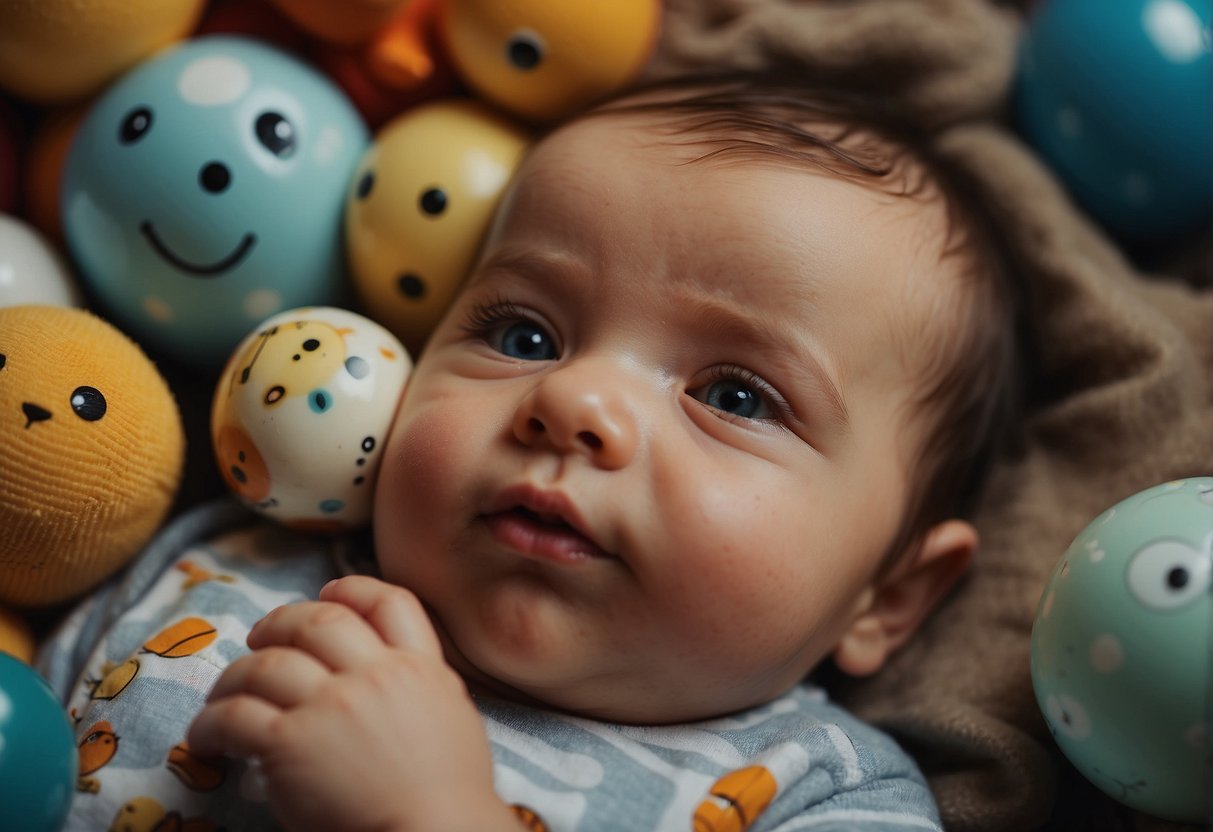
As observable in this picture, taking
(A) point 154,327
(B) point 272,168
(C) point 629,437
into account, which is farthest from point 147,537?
(C) point 629,437

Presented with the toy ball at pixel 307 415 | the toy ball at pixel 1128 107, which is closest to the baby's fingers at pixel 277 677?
the toy ball at pixel 307 415

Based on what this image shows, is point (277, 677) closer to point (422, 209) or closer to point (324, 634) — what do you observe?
point (324, 634)

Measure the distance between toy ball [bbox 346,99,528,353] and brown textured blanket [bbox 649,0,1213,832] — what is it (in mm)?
329

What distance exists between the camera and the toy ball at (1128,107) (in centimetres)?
138

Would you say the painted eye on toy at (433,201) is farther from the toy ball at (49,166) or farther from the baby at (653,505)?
the toy ball at (49,166)

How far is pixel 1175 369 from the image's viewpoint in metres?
1.29

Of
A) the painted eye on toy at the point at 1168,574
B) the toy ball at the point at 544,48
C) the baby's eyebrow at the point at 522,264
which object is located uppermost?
the toy ball at the point at 544,48

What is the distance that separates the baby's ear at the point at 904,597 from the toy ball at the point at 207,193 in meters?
0.73

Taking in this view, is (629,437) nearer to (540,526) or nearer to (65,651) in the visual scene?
(540,526)

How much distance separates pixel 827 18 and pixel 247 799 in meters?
1.20

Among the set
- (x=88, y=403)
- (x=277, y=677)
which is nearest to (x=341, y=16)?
(x=88, y=403)

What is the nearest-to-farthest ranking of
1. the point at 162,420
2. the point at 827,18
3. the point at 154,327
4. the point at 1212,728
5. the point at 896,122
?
the point at 1212,728 → the point at 162,420 → the point at 154,327 → the point at 896,122 → the point at 827,18

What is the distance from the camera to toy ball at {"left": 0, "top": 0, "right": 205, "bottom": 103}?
119 cm

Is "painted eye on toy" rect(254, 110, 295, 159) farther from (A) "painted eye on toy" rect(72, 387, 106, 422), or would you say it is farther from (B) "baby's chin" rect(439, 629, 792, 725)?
(B) "baby's chin" rect(439, 629, 792, 725)
